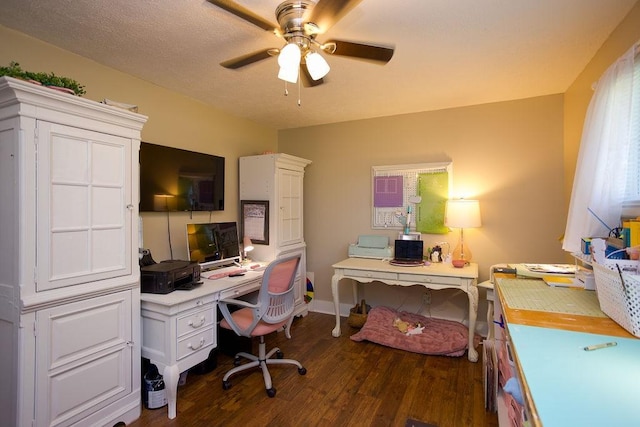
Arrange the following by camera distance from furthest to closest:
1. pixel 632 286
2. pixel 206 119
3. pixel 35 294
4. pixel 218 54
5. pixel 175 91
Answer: pixel 206 119
pixel 175 91
pixel 218 54
pixel 35 294
pixel 632 286

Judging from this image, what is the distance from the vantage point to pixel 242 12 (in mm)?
1342

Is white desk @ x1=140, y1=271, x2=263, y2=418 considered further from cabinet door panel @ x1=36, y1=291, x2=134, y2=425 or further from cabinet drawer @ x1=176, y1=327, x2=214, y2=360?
cabinet door panel @ x1=36, y1=291, x2=134, y2=425

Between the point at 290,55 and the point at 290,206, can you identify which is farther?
the point at 290,206

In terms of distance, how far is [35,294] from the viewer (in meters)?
1.51

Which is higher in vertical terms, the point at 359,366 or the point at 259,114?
the point at 259,114

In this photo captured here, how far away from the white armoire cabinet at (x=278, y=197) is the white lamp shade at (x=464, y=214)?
1677 millimetres

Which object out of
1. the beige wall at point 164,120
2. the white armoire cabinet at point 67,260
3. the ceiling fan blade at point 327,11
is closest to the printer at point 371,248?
the beige wall at point 164,120

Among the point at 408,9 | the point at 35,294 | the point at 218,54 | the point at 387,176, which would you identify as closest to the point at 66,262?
the point at 35,294

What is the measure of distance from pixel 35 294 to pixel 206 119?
6.86ft

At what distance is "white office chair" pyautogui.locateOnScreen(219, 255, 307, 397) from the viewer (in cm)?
214

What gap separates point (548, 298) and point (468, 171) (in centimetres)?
197

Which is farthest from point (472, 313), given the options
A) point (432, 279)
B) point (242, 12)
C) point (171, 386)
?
point (242, 12)

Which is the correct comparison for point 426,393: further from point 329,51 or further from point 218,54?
point 218,54

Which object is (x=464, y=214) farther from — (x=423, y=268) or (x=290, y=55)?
(x=290, y=55)
